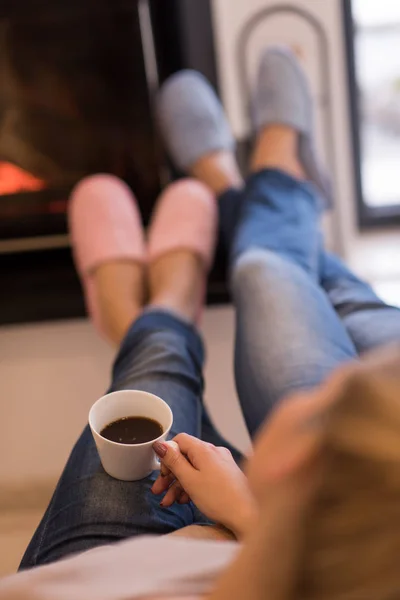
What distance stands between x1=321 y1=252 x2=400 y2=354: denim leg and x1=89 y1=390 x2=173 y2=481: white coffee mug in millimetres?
302

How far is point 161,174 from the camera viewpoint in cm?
132

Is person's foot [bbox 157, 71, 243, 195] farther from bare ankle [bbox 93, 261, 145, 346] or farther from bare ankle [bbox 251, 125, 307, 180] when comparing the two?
bare ankle [bbox 93, 261, 145, 346]

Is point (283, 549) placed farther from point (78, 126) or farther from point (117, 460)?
point (78, 126)

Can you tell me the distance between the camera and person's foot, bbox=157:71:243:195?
4.12 ft

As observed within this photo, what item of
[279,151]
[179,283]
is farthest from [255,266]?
[279,151]

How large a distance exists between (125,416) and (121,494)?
8 centimetres

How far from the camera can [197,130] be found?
4.22 ft

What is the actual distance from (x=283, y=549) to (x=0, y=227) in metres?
1.14

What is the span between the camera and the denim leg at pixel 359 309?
2.69 ft

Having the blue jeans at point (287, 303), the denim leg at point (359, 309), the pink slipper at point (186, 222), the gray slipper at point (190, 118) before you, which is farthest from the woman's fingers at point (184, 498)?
the gray slipper at point (190, 118)

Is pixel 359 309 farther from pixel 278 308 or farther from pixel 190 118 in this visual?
pixel 190 118

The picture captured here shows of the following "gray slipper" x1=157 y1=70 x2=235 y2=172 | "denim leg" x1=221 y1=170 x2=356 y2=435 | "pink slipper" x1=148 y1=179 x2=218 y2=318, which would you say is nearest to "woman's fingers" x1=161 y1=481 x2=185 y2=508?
"denim leg" x1=221 y1=170 x2=356 y2=435

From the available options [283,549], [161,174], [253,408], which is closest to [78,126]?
[161,174]

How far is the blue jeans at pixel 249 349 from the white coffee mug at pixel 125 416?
0.06ft
